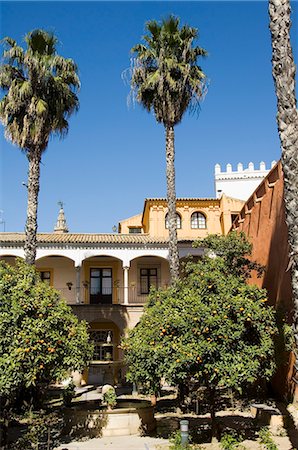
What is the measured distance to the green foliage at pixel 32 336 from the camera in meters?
9.55

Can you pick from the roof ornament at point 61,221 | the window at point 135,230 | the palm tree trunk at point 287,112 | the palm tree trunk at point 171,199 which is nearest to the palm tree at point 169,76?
the palm tree trunk at point 171,199

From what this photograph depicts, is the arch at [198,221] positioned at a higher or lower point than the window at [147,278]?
higher

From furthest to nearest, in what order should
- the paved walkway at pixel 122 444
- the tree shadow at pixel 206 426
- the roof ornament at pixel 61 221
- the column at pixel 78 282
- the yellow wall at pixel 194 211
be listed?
1. the roof ornament at pixel 61 221
2. the yellow wall at pixel 194 211
3. the column at pixel 78 282
4. the tree shadow at pixel 206 426
5. the paved walkway at pixel 122 444

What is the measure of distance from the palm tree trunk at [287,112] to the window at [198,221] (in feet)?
71.1

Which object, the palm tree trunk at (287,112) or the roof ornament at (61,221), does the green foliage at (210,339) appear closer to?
the palm tree trunk at (287,112)

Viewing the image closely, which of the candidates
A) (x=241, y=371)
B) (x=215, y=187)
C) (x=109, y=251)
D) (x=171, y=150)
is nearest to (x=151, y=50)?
(x=171, y=150)

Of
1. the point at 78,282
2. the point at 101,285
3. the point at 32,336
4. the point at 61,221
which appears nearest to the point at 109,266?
the point at 101,285

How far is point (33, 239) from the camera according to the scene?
15.9m

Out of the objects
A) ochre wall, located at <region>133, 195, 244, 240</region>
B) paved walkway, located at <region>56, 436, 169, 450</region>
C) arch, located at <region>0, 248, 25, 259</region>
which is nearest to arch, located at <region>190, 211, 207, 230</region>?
ochre wall, located at <region>133, 195, 244, 240</region>

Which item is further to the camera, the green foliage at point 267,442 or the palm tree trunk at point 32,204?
the palm tree trunk at point 32,204

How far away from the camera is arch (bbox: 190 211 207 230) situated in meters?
30.1

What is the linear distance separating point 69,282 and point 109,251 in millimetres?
3201

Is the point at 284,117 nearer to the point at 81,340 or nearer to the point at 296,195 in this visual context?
the point at 296,195

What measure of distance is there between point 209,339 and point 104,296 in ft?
55.8
